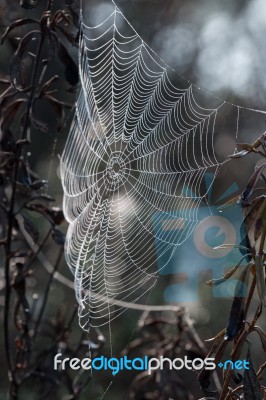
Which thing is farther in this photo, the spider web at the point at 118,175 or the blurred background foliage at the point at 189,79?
the blurred background foliage at the point at 189,79

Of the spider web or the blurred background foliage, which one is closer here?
the spider web

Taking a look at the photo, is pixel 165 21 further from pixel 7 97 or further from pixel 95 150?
pixel 7 97

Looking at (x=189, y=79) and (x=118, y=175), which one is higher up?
(x=189, y=79)

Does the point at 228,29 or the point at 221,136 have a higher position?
the point at 228,29

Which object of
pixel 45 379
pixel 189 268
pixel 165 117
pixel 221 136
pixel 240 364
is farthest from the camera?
pixel 221 136

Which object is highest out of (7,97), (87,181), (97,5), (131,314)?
(97,5)

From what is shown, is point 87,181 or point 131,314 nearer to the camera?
point 87,181

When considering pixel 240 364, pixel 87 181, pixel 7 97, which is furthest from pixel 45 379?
pixel 240 364

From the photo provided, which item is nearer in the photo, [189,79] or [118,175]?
[118,175]
